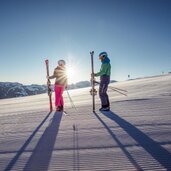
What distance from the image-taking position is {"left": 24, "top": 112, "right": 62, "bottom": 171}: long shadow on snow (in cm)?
313

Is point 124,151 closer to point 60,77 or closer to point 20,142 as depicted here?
point 20,142

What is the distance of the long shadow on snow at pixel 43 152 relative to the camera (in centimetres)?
Answer: 313

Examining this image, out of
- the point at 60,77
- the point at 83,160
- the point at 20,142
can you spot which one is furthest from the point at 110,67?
the point at 83,160

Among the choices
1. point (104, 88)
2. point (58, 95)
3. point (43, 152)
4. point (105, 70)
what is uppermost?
point (105, 70)

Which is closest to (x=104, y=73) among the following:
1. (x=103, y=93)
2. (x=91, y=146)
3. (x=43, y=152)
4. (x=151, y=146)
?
(x=103, y=93)

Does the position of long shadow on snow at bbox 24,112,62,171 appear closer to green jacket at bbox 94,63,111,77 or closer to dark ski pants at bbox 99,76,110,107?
dark ski pants at bbox 99,76,110,107

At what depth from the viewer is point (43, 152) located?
366 cm

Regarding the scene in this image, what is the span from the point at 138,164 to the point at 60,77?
6.19m

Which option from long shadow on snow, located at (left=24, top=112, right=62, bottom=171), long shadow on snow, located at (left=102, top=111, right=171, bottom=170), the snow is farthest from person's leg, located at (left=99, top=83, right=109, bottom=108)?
long shadow on snow, located at (left=24, top=112, right=62, bottom=171)

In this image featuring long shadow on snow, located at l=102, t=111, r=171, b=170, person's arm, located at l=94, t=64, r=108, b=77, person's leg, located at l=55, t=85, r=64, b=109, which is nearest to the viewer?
long shadow on snow, located at l=102, t=111, r=171, b=170

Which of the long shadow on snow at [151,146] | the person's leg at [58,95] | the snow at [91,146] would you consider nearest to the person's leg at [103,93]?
the person's leg at [58,95]

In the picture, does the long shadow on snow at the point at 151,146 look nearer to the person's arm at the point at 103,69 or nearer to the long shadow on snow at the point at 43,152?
the long shadow on snow at the point at 43,152

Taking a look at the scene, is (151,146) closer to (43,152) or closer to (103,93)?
(43,152)

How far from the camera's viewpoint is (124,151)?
347 centimetres
